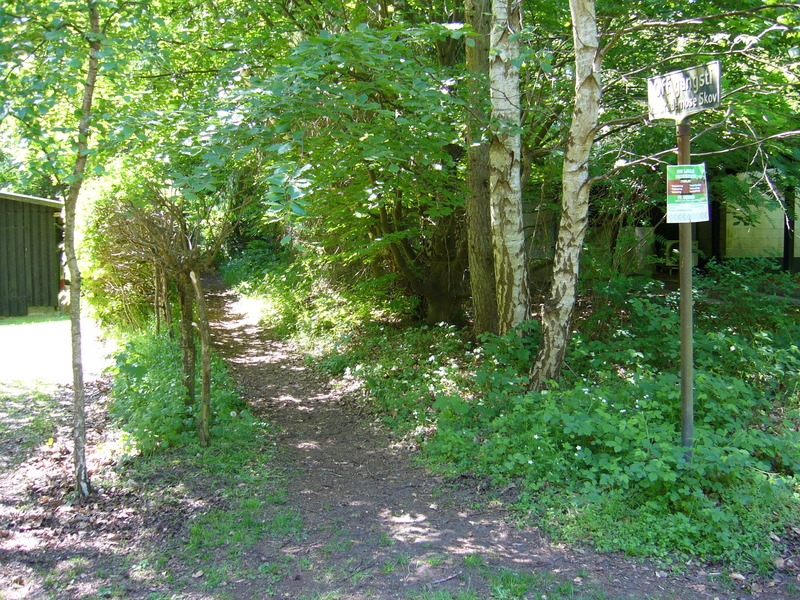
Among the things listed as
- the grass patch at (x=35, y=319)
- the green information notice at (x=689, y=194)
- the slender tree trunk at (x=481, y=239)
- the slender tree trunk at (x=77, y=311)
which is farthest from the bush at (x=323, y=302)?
the green information notice at (x=689, y=194)

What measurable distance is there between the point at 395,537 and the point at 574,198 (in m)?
3.40

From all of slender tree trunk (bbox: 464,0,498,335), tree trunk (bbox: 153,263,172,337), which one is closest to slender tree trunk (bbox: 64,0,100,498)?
tree trunk (bbox: 153,263,172,337)

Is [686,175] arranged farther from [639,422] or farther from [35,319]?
[35,319]

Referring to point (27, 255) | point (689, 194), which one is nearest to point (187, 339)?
point (689, 194)

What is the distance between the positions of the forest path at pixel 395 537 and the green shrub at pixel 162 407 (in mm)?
584

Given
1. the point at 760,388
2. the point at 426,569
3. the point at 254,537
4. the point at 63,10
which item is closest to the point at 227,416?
the point at 254,537

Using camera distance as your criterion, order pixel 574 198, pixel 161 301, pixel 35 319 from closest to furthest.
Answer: pixel 574 198
pixel 161 301
pixel 35 319

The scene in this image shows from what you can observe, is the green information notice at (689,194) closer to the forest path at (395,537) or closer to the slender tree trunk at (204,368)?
the forest path at (395,537)

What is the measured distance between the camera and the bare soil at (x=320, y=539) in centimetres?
355

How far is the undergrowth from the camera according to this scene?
4.04 meters

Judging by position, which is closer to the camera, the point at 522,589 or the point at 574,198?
the point at 522,589

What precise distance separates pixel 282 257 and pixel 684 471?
1682cm

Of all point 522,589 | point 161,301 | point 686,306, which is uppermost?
point 161,301

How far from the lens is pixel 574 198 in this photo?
570 centimetres
